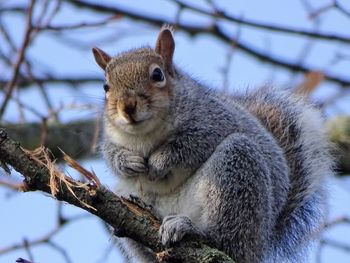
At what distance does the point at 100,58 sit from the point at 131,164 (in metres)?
0.46

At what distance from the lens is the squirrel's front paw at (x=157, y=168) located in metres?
2.91

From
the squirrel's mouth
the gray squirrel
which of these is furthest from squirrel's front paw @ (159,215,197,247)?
the squirrel's mouth

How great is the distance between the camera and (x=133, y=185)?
300 cm

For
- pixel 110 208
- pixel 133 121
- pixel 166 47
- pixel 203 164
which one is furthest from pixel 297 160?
pixel 110 208

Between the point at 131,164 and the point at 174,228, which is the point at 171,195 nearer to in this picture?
the point at 131,164

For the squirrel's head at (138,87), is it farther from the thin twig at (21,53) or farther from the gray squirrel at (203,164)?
the thin twig at (21,53)

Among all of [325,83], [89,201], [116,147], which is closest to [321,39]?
[325,83]

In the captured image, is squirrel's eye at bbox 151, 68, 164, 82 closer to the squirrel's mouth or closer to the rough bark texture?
the squirrel's mouth

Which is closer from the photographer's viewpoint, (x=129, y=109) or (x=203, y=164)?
(x=129, y=109)

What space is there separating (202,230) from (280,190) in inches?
16.5

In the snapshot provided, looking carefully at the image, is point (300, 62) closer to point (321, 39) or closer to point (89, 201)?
point (321, 39)

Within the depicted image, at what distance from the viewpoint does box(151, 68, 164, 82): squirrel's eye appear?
9.86ft

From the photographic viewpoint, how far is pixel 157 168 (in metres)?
2.91

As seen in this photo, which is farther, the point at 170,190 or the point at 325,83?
the point at 325,83
